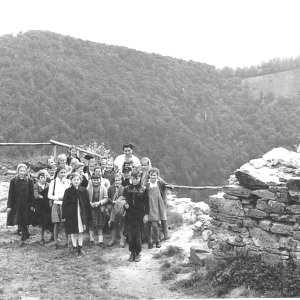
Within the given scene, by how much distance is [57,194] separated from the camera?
788cm

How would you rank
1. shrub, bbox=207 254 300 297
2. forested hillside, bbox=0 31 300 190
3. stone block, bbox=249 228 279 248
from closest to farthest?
shrub, bbox=207 254 300 297 → stone block, bbox=249 228 279 248 → forested hillside, bbox=0 31 300 190

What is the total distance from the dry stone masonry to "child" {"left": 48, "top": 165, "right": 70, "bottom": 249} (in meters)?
2.93

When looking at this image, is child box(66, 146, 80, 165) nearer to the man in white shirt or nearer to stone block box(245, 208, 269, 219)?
the man in white shirt

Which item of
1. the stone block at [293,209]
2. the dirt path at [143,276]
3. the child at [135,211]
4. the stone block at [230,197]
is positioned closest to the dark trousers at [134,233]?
the child at [135,211]

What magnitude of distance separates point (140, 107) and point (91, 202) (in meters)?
51.6

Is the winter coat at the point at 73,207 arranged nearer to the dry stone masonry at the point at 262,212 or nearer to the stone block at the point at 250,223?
the dry stone masonry at the point at 262,212

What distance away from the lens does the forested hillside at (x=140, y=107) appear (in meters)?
45.6

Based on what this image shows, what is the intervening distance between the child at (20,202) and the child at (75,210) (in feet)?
3.44

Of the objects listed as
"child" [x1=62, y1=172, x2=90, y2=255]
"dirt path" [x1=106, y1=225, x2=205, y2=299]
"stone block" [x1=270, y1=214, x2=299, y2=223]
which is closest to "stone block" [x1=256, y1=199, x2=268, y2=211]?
"stone block" [x1=270, y1=214, x2=299, y2=223]

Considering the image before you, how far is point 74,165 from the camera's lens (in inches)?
332

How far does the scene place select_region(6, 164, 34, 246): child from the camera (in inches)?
317

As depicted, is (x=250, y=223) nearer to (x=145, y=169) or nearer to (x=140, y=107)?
(x=145, y=169)

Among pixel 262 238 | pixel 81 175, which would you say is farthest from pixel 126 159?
pixel 262 238

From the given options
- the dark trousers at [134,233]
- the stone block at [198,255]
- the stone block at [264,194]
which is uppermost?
the stone block at [264,194]
